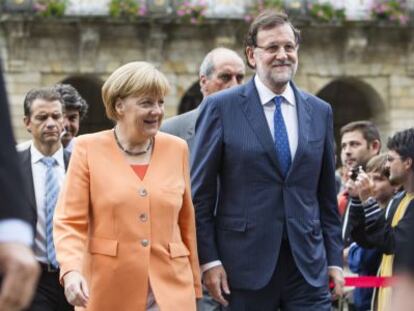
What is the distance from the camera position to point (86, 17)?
22.3m

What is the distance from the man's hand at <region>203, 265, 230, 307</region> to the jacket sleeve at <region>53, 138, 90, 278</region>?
0.71 metres

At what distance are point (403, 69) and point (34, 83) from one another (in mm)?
7279

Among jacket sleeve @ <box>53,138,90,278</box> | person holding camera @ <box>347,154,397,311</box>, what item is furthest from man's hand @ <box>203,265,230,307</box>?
person holding camera @ <box>347,154,397,311</box>

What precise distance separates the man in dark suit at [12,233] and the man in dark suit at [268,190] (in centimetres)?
279

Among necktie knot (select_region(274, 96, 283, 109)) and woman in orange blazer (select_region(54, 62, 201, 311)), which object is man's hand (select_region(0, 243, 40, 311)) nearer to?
woman in orange blazer (select_region(54, 62, 201, 311))

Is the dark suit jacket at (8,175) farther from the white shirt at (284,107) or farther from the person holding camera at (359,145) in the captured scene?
the person holding camera at (359,145)

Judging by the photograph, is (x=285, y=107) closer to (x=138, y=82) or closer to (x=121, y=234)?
(x=138, y=82)

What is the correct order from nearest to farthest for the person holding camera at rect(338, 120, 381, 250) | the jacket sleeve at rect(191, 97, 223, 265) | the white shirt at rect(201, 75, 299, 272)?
1. the jacket sleeve at rect(191, 97, 223, 265)
2. the white shirt at rect(201, 75, 299, 272)
3. the person holding camera at rect(338, 120, 381, 250)

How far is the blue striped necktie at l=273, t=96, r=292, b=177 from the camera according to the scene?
5.86 metres

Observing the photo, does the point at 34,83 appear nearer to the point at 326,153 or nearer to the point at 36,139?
the point at 36,139

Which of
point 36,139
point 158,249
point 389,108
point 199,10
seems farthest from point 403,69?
point 158,249

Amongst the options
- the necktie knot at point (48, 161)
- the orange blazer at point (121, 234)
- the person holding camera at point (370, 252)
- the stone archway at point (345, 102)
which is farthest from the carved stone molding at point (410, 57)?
the orange blazer at point (121, 234)

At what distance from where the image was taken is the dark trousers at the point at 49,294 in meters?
6.59

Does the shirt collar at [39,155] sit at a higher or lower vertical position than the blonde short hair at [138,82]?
lower
